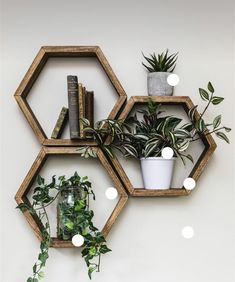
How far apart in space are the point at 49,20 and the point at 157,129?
0.68m

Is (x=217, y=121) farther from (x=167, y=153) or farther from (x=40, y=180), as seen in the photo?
(x=40, y=180)

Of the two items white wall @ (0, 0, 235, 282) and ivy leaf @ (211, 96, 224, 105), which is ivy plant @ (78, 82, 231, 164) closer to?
ivy leaf @ (211, 96, 224, 105)

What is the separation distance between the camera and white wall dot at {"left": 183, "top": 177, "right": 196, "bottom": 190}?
1.82 m

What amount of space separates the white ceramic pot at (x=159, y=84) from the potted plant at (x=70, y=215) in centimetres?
46

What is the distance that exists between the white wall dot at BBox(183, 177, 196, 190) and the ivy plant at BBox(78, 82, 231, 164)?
3.1 inches

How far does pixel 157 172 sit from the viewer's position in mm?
1797

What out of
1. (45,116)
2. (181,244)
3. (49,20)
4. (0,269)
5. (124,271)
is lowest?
(0,269)

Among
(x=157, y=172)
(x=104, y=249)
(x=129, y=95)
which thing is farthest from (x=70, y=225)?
(x=129, y=95)

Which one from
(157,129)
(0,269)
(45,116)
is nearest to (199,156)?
(157,129)

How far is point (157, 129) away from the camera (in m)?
1.82

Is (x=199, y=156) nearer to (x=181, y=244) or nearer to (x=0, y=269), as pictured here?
(x=181, y=244)

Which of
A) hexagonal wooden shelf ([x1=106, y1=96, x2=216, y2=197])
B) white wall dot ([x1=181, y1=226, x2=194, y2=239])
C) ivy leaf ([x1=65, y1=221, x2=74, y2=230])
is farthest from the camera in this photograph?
white wall dot ([x1=181, y1=226, x2=194, y2=239])

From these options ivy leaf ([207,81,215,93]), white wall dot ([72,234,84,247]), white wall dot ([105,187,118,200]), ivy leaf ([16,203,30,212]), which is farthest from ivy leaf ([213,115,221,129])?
ivy leaf ([16,203,30,212])

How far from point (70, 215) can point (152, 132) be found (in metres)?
0.47
